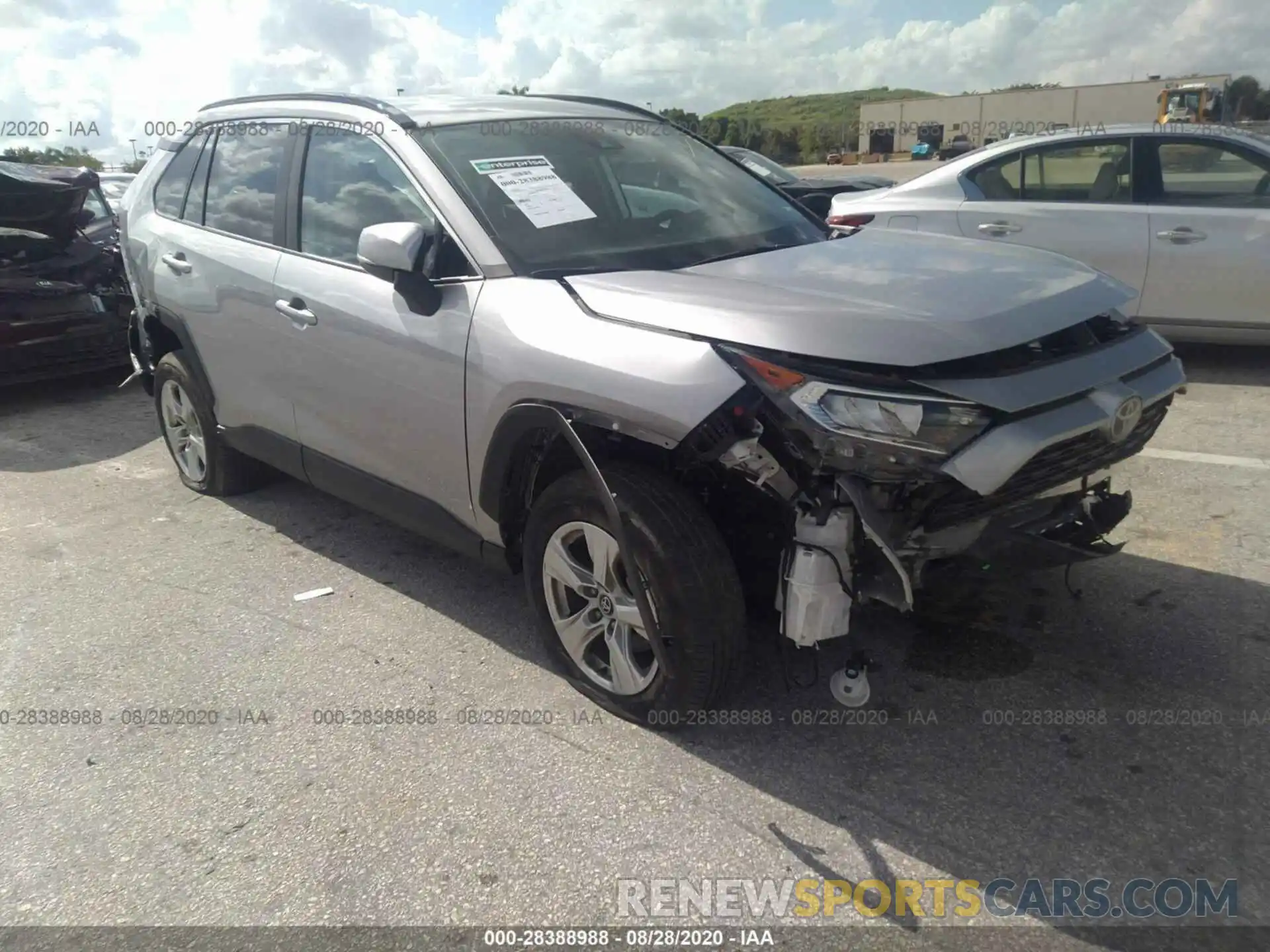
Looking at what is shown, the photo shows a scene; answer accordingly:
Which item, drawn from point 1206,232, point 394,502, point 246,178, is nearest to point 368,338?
point 394,502

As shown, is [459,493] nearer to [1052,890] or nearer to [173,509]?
[1052,890]

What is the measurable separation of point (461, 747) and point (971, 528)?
63.4 inches

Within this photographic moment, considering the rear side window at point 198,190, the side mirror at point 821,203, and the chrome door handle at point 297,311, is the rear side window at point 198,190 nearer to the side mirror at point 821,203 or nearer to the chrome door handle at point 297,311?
the chrome door handle at point 297,311

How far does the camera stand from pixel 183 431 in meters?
5.21

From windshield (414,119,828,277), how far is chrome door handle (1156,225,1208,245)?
3.45 meters

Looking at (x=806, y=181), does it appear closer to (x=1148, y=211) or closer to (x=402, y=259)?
(x=1148, y=211)

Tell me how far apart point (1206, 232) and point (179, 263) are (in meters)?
5.90

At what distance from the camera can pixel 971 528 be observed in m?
2.63

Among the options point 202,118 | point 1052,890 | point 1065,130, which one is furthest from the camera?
point 1065,130

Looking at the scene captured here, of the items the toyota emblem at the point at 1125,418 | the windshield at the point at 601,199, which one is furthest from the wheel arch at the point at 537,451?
the toyota emblem at the point at 1125,418

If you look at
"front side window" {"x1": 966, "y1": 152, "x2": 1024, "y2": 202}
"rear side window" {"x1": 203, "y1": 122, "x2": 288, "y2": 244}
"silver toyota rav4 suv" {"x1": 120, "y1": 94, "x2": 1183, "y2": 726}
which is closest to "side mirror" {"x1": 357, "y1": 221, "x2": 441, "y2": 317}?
"silver toyota rav4 suv" {"x1": 120, "y1": 94, "x2": 1183, "y2": 726}

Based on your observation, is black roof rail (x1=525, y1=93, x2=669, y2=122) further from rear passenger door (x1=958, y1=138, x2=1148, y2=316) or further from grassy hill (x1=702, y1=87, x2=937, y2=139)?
grassy hill (x1=702, y1=87, x2=937, y2=139)

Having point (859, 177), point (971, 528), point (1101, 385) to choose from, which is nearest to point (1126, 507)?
point (1101, 385)

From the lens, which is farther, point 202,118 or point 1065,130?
point 1065,130
